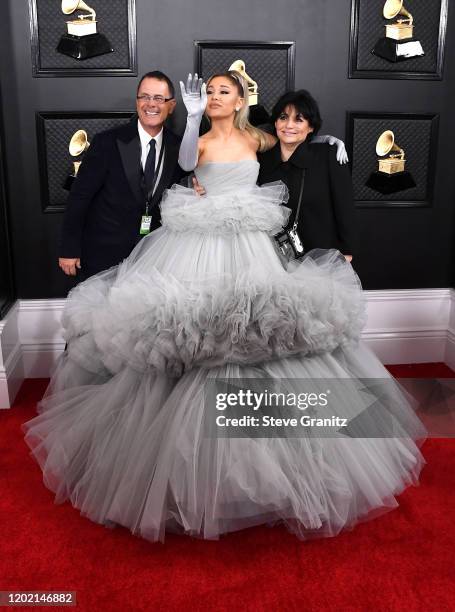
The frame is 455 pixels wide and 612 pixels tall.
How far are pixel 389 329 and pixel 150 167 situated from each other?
6.36ft

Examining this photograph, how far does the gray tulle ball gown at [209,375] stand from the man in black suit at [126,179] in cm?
34

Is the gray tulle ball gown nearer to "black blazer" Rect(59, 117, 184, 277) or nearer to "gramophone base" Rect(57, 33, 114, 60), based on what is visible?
"black blazer" Rect(59, 117, 184, 277)

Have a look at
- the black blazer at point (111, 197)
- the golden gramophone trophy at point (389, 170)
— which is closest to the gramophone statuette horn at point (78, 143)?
the black blazer at point (111, 197)

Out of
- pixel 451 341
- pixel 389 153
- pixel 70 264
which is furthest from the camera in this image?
pixel 451 341

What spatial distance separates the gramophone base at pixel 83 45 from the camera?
3305 mm

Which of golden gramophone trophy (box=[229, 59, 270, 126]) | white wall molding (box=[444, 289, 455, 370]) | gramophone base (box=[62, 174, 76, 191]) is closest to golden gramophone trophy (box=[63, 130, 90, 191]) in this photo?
gramophone base (box=[62, 174, 76, 191])

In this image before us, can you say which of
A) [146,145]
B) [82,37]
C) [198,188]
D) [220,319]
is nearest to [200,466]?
[220,319]

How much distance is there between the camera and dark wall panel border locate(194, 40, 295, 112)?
11.2 ft

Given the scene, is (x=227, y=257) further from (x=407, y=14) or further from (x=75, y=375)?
(x=407, y=14)

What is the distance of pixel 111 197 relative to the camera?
3.07 metres

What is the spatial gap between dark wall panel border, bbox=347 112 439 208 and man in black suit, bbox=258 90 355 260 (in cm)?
79

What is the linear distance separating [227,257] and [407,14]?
6.71 feet

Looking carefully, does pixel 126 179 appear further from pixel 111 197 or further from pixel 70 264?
pixel 70 264

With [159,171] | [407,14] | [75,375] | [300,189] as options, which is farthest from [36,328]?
[407,14]
